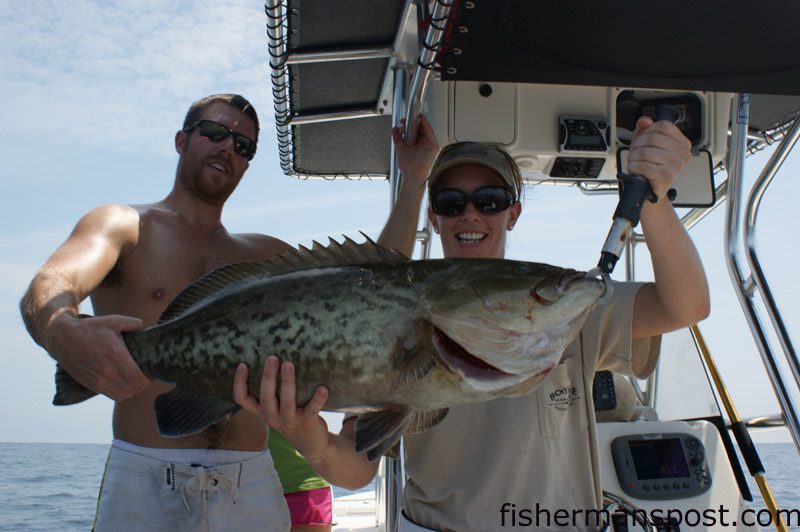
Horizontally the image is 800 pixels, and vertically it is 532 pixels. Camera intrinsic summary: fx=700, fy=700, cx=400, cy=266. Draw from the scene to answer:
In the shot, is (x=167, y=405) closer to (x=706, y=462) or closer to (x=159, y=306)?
(x=159, y=306)

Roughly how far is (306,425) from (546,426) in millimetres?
842

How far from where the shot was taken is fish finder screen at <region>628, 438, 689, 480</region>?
12.3 feet

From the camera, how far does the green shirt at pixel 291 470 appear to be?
14.6ft

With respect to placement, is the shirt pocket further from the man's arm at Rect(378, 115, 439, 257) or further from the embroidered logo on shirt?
the man's arm at Rect(378, 115, 439, 257)

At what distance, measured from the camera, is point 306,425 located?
2.00 meters

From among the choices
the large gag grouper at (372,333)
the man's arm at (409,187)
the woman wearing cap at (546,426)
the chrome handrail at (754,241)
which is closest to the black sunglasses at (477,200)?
the woman wearing cap at (546,426)

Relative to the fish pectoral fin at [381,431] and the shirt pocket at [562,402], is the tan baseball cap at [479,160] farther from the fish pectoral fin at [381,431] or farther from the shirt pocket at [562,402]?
the fish pectoral fin at [381,431]

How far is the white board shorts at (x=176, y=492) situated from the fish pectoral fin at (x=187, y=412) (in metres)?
1.04

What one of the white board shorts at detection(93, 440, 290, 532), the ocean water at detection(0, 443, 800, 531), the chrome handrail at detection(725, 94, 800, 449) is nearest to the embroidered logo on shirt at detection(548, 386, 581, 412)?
the chrome handrail at detection(725, 94, 800, 449)

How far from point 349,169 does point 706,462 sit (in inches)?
123

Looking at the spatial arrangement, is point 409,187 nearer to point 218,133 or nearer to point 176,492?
point 218,133

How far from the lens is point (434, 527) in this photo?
232 centimetres

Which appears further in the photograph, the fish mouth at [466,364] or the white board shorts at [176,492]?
the white board shorts at [176,492]

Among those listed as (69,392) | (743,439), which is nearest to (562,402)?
(69,392)
